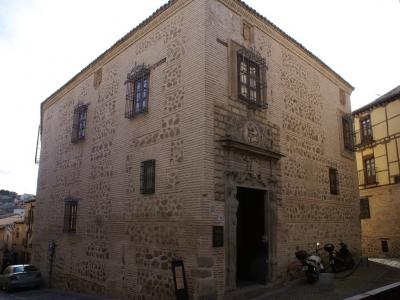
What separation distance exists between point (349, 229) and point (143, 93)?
922 cm

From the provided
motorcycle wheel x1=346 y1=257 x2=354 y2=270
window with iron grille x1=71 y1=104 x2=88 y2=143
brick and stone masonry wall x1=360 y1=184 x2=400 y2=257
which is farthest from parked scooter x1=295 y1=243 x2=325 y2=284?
brick and stone masonry wall x1=360 y1=184 x2=400 y2=257

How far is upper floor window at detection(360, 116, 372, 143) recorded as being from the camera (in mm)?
19600

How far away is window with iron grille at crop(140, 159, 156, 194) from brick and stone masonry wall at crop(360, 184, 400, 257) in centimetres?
1377

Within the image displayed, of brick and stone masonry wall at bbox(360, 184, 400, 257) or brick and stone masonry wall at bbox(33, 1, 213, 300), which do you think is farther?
brick and stone masonry wall at bbox(360, 184, 400, 257)

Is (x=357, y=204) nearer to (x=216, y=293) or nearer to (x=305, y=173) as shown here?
(x=305, y=173)

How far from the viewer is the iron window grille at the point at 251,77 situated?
9.60m

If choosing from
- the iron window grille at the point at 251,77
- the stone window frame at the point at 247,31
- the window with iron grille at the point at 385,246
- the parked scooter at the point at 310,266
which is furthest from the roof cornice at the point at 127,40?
the window with iron grille at the point at 385,246

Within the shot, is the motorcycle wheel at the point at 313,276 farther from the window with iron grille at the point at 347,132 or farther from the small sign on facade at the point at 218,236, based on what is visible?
the window with iron grille at the point at 347,132

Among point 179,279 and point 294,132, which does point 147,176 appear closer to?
point 179,279

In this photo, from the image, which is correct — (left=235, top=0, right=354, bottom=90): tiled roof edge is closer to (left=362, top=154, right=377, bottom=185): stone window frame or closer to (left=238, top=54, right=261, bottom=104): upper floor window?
(left=238, top=54, right=261, bottom=104): upper floor window

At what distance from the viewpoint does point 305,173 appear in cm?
1162

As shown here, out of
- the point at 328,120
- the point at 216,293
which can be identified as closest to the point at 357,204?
the point at 328,120

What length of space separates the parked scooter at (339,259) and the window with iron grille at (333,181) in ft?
6.43

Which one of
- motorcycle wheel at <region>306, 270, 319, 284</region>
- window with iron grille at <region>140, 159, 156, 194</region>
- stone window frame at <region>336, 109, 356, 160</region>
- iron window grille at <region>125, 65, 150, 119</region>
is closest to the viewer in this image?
window with iron grille at <region>140, 159, 156, 194</region>
